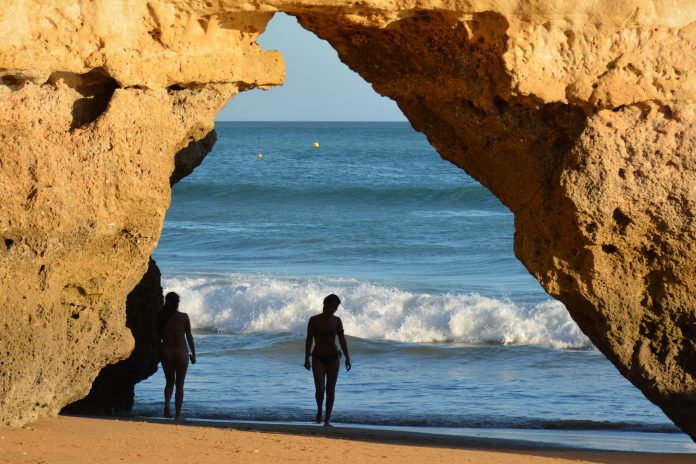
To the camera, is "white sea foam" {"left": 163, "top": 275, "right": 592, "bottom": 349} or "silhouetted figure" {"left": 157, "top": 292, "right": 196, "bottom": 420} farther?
"white sea foam" {"left": 163, "top": 275, "right": 592, "bottom": 349}

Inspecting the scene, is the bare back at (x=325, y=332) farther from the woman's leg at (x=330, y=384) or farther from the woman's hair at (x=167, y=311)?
the woman's hair at (x=167, y=311)

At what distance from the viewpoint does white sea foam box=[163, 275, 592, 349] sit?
17156mm

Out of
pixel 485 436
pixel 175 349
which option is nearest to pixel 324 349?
pixel 175 349

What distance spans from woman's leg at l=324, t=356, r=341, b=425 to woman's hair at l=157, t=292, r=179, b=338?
162 centimetres

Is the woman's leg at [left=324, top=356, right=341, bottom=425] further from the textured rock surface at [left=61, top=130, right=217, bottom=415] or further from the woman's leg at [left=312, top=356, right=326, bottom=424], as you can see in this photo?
the textured rock surface at [left=61, top=130, right=217, bottom=415]

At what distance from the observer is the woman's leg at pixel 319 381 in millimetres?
10876

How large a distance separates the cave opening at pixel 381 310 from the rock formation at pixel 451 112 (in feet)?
9.70

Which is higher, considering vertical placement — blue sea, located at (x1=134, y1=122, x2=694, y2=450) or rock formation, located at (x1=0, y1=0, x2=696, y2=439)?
rock formation, located at (x1=0, y1=0, x2=696, y2=439)

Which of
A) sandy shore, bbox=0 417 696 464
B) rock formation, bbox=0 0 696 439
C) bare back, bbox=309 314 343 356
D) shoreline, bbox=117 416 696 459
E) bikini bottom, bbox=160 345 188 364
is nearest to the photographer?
sandy shore, bbox=0 417 696 464

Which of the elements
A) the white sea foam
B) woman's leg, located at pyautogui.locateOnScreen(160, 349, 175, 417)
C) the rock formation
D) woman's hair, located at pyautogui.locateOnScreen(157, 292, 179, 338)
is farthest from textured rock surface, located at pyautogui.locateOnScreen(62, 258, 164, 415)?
the white sea foam

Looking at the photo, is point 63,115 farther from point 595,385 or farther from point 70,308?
point 595,385

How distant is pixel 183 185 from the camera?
3809 cm

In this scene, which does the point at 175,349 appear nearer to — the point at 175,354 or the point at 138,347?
the point at 175,354

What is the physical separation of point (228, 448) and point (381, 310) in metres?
10.9
